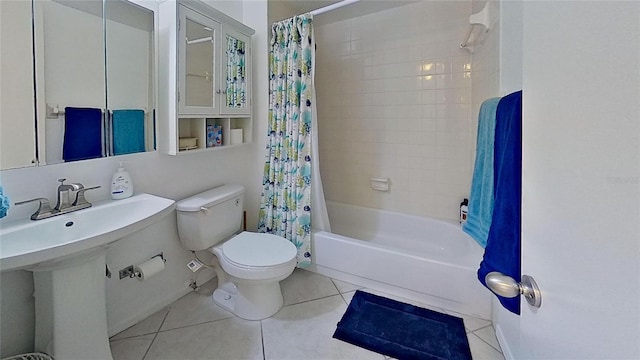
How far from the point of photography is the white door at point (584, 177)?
34 centimetres

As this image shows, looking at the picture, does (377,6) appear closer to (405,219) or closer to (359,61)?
(359,61)

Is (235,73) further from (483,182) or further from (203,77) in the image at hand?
(483,182)

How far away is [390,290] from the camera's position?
218 centimetres

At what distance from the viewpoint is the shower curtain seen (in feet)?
7.52

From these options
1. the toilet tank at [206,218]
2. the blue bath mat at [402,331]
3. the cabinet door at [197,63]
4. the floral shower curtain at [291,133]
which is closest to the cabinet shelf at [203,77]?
the cabinet door at [197,63]

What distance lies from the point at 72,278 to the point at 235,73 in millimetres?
1580

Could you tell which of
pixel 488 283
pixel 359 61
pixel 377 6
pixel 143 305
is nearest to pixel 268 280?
pixel 143 305

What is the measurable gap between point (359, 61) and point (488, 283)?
2726mm

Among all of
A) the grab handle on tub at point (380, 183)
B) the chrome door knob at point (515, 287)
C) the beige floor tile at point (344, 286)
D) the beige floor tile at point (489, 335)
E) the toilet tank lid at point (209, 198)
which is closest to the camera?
the chrome door knob at point (515, 287)

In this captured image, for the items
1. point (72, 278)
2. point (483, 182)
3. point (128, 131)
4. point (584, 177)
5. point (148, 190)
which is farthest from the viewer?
point (148, 190)

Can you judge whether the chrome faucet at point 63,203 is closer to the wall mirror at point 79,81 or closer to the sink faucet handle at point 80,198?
the sink faucet handle at point 80,198

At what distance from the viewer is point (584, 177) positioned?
43cm

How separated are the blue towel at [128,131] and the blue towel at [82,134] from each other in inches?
3.2

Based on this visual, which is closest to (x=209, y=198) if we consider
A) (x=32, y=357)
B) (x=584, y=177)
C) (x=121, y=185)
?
(x=121, y=185)
